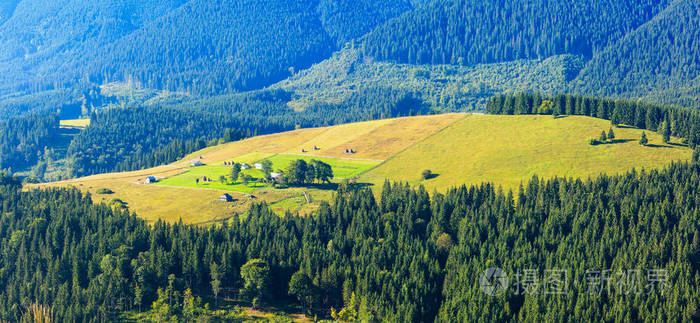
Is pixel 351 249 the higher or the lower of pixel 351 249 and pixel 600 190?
the lower

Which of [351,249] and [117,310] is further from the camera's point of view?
[351,249]

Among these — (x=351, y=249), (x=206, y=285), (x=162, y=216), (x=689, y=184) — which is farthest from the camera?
(x=162, y=216)

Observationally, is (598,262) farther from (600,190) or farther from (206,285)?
(206,285)

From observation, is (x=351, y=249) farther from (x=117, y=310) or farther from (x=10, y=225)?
(x=10, y=225)

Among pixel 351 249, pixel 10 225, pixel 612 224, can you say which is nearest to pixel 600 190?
pixel 612 224

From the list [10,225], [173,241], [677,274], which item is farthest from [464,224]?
[10,225]

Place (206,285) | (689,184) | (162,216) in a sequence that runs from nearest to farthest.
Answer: (206,285) < (689,184) < (162,216)

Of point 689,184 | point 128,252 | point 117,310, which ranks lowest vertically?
point 117,310
